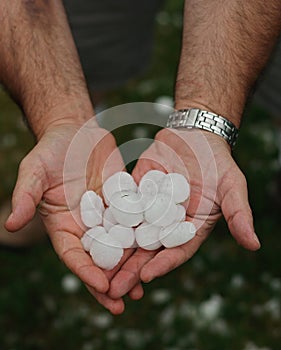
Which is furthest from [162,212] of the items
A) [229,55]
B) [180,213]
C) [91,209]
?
[229,55]

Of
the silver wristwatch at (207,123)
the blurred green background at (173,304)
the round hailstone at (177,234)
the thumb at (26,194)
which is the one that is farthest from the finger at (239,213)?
the blurred green background at (173,304)

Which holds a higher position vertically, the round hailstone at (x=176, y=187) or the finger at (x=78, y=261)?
the round hailstone at (x=176, y=187)

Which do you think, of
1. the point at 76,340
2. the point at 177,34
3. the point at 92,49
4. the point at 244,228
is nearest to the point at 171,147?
the point at 244,228

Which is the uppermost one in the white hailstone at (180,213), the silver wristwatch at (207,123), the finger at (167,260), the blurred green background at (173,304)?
the silver wristwatch at (207,123)

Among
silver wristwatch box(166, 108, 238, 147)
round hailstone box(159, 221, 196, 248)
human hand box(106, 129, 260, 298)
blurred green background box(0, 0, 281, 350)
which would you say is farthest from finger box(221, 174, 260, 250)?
blurred green background box(0, 0, 281, 350)

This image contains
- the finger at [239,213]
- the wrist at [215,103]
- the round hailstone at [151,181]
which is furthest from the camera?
the wrist at [215,103]

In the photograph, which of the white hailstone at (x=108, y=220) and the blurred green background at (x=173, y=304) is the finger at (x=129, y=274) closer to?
the white hailstone at (x=108, y=220)

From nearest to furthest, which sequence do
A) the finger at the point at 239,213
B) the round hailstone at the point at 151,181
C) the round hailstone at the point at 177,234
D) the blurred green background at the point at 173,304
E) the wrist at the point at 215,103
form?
the finger at the point at 239,213
the round hailstone at the point at 177,234
the round hailstone at the point at 151,181
the wrist at the point at 215,103
the blurred green background at the point at 173,304
